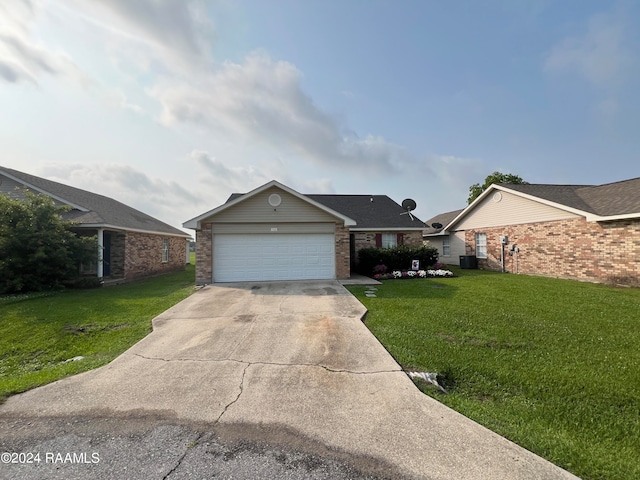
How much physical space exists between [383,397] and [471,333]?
3.08 meters

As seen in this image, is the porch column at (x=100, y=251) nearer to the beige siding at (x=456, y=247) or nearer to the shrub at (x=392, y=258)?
the shrub at (x=392, y=258)

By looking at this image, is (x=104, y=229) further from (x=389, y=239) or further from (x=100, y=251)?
(x=389, y=239)

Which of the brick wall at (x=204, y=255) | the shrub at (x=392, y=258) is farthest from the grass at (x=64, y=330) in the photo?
the shrub at (x=392, y=258)

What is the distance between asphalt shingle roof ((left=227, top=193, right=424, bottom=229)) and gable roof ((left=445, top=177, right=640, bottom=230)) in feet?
17.3

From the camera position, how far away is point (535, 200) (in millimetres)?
14570

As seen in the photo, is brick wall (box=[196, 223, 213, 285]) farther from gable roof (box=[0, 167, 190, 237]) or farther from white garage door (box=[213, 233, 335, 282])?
gable roof (box=[0, 167, 190, 237])

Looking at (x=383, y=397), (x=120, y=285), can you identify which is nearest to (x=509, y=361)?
(x=383, y=397)

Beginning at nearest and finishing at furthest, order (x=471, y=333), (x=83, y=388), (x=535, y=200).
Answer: (x=83, y=388)
(x=471, y=333)
(x=535, y=200)

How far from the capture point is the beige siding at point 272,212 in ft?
40.2

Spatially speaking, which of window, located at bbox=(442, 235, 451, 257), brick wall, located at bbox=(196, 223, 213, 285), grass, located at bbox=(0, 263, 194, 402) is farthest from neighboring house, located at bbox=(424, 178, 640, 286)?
grass, located at bbox=(0, 263, 194, 402)

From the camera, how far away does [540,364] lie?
171 inches

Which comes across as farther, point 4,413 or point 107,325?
point 107,325

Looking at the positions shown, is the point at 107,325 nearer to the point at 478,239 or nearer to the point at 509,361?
the point at 509,361

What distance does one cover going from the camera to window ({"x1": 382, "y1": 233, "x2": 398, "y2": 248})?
17.1m
